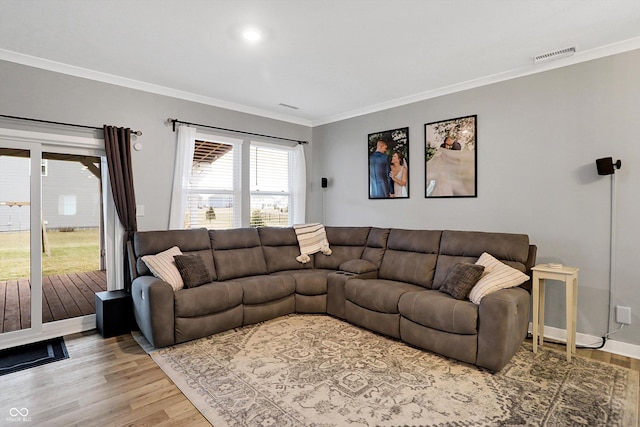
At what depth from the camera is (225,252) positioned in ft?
13.3

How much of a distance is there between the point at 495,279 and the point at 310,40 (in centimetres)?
257

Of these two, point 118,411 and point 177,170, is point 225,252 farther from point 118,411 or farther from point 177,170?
point 118,411

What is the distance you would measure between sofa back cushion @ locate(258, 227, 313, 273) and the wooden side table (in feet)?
8.47

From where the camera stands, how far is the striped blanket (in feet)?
15.1

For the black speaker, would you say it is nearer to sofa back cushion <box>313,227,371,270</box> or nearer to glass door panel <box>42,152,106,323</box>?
sofa back cushion <box>313,227,371,270</box>

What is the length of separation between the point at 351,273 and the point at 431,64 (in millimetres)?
2376

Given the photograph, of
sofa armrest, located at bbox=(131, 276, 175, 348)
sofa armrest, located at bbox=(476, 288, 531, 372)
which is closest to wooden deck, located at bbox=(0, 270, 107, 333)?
sofa armrest, located at bbox=(131, 276, 175, 348)

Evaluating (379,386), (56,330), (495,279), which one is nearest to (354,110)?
(495,279)

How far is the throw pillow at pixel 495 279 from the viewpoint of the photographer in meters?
2.87

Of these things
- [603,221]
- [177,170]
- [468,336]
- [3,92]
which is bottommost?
[468,336]

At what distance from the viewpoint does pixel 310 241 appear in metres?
4.70

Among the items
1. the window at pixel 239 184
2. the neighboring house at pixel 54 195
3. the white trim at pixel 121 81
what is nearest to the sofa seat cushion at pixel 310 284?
the window at pixel 239 184

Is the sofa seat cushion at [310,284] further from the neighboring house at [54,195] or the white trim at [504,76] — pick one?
the white trim at [504,76]

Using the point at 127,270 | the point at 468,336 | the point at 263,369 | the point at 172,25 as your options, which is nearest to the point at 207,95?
the point at 172,25
